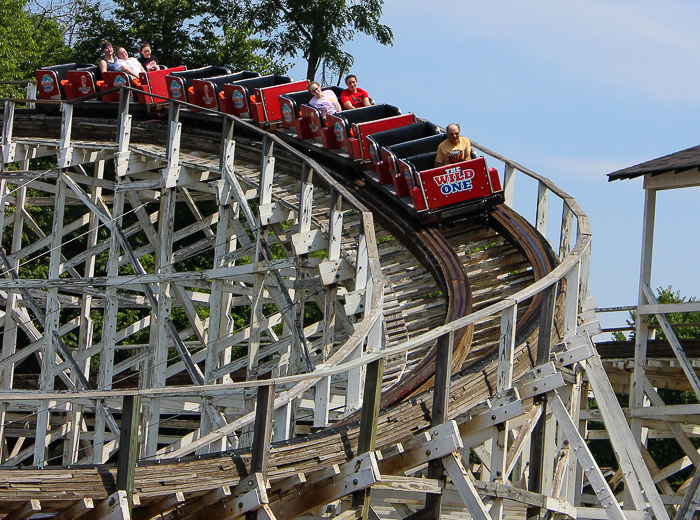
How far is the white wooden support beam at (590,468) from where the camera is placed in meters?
7.63

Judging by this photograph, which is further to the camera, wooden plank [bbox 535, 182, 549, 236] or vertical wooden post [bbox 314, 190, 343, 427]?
wooden plank [bbox 535, 182, 549, 236]

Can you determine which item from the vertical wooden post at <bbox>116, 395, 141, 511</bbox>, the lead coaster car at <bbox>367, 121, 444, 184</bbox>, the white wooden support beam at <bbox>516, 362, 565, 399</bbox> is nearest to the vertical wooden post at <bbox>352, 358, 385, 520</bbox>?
the vertical wooden post at <bbox>116, 395, 141, 511</bbox>

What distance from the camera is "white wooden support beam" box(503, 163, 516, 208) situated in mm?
13188

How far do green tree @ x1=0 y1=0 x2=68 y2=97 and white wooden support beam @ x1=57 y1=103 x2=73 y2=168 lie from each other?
947 cm

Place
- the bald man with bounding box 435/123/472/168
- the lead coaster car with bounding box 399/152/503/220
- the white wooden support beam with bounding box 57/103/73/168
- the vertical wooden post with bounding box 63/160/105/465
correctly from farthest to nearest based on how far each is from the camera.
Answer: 1. the vertical wooden post with bounding box 63/160/105/465
2. the white wooden support beam with bounding box 57/103/73/168
3. the bald man with bounding box 435/123/472/168
4. the lead coaster car with bounding box 399/152/503/220

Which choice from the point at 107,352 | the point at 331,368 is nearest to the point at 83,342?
the point at 107,352

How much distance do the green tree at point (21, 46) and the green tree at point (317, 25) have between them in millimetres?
5526

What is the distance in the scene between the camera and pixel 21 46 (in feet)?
84.0

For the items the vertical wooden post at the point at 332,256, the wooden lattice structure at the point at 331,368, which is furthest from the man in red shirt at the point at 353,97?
the vertical wooden post at the point at 332,256

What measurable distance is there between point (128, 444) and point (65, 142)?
9304 millimetres

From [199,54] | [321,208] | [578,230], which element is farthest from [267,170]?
[199,54]

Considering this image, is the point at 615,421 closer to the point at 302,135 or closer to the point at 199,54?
the point at 302,135

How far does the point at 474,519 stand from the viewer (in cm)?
676

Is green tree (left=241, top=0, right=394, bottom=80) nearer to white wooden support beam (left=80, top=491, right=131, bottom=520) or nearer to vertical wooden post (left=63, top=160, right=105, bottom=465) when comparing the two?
vertical wooden post (left=63, top=160, right=105, bottom=465)
